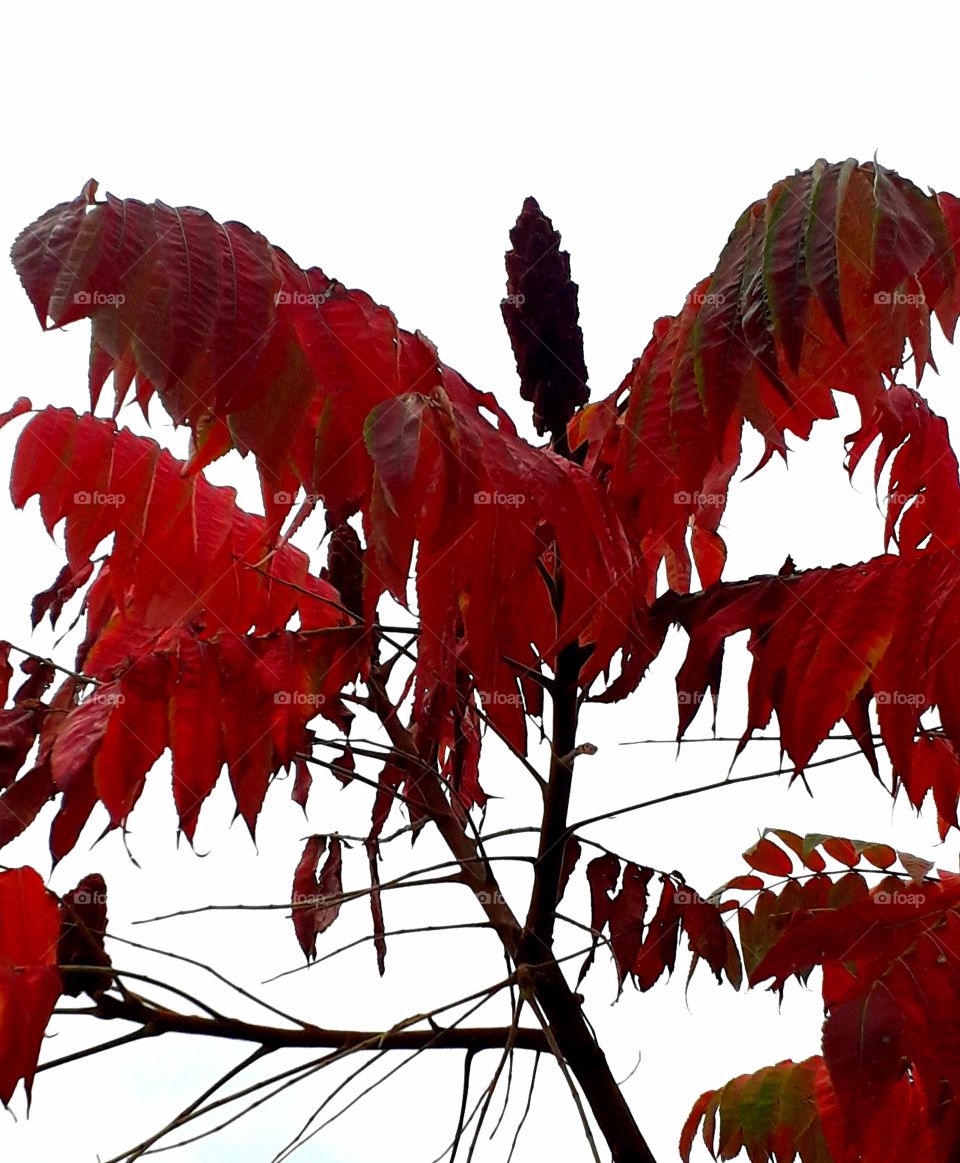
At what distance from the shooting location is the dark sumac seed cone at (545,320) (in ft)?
5.94

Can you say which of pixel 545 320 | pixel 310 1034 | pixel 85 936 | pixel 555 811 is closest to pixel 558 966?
pixel 555 811

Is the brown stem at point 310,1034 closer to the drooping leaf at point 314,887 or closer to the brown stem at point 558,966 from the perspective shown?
the brown stem at point 558,966

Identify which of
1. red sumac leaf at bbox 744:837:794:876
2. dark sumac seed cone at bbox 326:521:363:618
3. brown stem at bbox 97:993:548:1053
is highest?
dark sumac seed cone at bbox 326:521:363:618

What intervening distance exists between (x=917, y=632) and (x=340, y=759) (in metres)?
1.01

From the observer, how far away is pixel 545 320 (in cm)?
181

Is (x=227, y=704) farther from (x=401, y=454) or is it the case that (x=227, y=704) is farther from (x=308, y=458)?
(x=401, y=454)

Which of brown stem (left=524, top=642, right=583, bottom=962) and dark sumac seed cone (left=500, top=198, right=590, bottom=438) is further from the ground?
dark sumac seed cone (left=500, top=198, right=590, bottom=438)

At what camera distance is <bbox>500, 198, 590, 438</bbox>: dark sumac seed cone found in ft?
5.94

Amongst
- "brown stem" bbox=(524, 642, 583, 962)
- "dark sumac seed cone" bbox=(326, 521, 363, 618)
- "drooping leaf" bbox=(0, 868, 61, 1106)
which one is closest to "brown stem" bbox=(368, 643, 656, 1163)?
"brown stem" bbox=(524, 642, 583, 962)

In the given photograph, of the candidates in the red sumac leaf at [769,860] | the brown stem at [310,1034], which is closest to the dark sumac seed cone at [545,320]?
the red sumac leaf at [769,860]

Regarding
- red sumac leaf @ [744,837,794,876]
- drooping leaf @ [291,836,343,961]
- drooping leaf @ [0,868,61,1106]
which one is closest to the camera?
drooping leaf @ [0,868,61,1106]

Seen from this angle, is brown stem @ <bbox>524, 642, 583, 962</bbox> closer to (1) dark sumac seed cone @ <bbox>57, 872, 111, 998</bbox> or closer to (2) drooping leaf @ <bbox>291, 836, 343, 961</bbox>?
(2) drooping leaf @ <bbox>291, 836, 343, 961</bbox>

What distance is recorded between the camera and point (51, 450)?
5.49 ft

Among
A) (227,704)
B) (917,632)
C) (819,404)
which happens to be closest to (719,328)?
(819,404)
